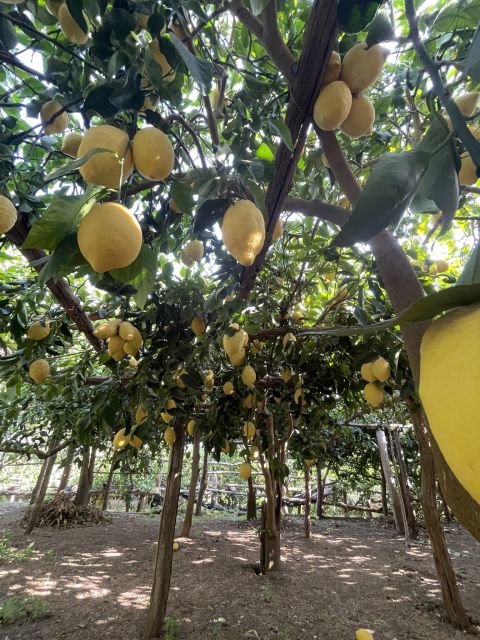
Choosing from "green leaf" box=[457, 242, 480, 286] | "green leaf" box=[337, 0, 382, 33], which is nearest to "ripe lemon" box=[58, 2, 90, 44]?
"green leaf" box=[337, 0, 382, 33]

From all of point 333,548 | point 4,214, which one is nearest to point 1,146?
point 4,214

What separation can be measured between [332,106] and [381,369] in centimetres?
140

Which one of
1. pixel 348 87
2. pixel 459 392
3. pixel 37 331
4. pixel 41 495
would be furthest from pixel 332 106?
pixel 41 495

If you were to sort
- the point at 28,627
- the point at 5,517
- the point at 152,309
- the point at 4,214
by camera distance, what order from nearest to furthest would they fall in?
the point at 4,214, the point at 152,309, the point at 28,627, the point at 5,517

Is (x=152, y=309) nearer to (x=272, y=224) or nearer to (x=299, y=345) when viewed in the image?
(x=299, y=345)

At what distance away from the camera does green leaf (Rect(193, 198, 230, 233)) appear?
898 mm

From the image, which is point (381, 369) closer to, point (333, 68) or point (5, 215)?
point (333, 68)

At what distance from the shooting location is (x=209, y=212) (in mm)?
915

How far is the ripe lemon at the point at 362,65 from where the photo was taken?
3.11 ft

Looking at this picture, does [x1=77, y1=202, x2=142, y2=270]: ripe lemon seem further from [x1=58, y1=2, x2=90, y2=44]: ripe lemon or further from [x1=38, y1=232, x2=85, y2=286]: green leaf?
[x1=58, y1=2, x2=90, y2=44]: ripe lemon

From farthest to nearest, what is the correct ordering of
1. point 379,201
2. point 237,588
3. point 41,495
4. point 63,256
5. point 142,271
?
point 41,495
point 237,588
point 142,271
point 63,256
point 379,201

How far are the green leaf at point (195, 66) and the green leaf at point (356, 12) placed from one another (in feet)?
0.88

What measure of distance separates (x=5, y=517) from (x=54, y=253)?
10939mm

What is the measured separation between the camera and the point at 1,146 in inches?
49.3
